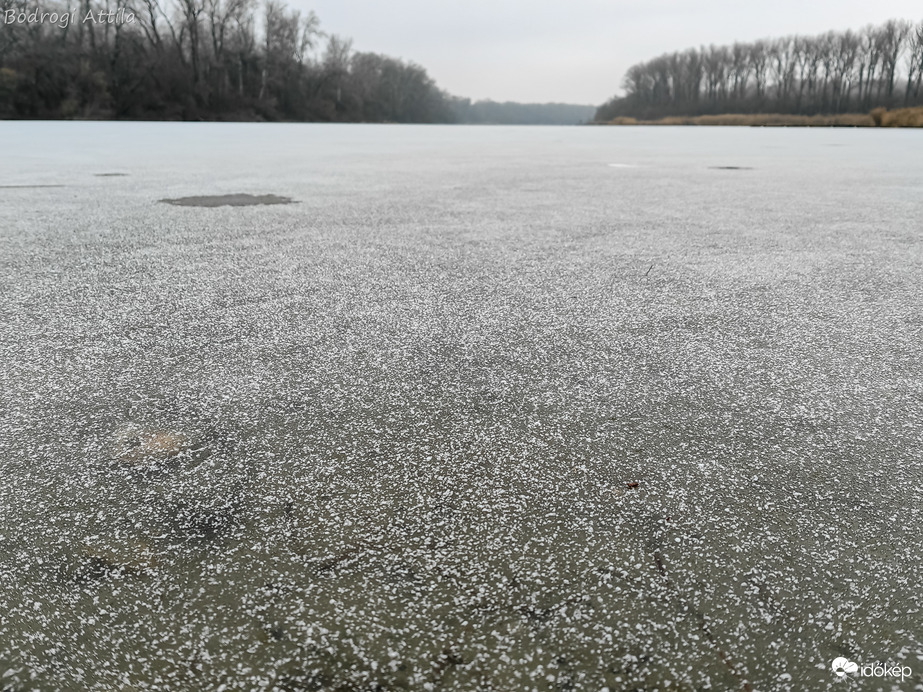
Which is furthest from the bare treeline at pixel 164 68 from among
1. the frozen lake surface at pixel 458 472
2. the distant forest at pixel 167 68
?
the frozen lake surface at pixel 458 472

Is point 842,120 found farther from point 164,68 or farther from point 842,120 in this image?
point 164,68

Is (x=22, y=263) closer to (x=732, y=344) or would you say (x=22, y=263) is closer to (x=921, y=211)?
(x=732, y=344)

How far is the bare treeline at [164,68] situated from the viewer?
115 feet

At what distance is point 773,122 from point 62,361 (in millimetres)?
41763

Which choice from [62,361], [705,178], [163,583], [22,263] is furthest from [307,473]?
[705,178]

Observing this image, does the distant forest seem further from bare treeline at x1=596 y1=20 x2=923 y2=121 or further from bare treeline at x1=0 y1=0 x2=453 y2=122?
bare treeline at x1=596 y1=20 x2=923 y2=121

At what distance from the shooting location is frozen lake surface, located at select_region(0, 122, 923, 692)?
0.78 metres

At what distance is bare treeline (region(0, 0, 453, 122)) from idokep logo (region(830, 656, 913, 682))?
4020 centimetres

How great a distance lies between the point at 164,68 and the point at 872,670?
47283 mm

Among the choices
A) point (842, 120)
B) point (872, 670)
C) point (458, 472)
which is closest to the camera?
point (872, 670)

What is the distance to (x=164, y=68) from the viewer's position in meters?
40.3

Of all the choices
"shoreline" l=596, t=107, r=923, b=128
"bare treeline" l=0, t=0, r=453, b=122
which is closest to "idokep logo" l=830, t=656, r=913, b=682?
"shoreline" l=596, t=107, r=923, b=128

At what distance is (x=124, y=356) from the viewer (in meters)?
1.69

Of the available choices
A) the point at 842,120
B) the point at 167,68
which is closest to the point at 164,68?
the point at 167,68
